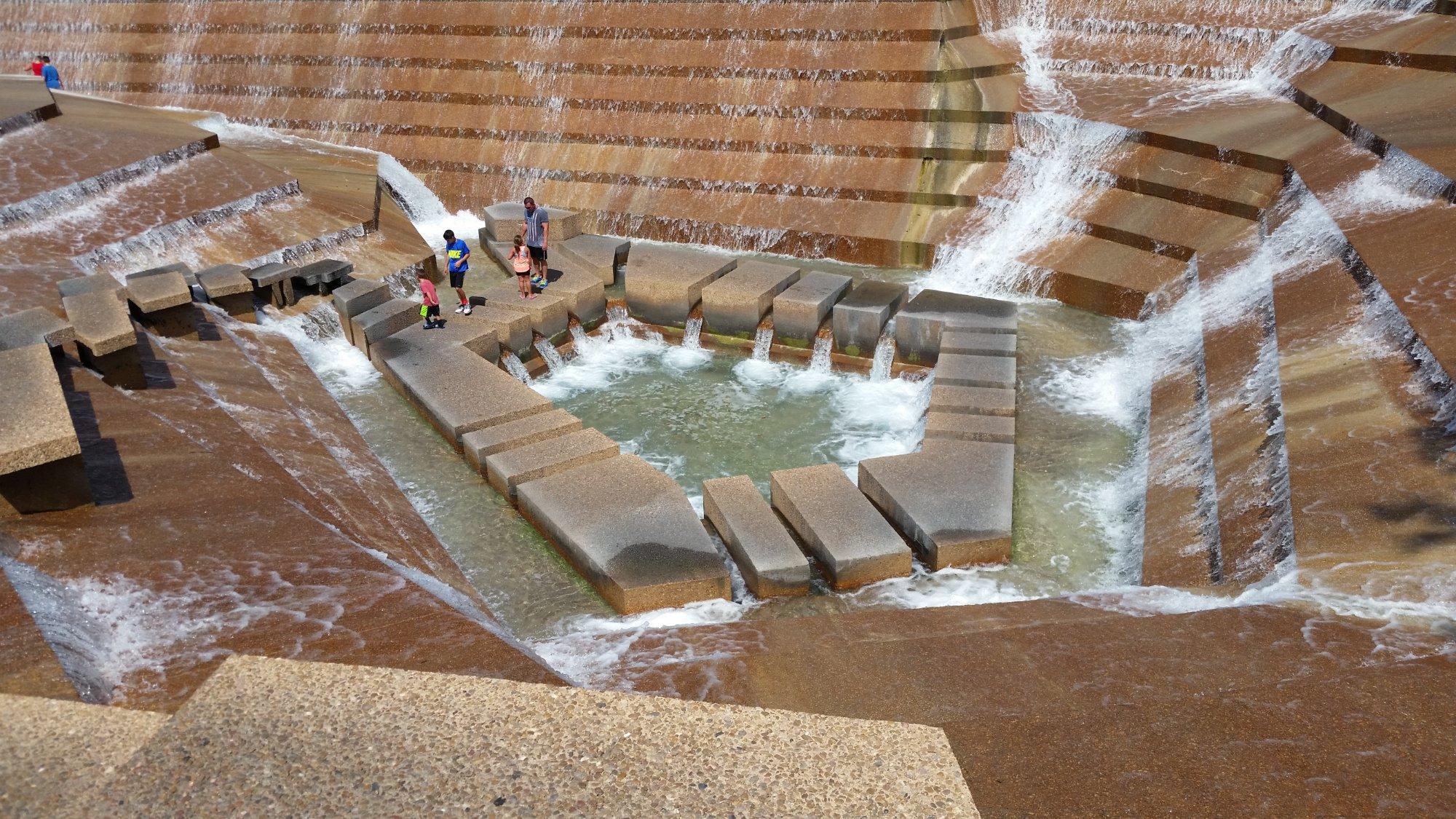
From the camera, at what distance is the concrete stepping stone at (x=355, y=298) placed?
12.9 m

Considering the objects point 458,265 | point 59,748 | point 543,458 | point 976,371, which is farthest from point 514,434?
point 59,748

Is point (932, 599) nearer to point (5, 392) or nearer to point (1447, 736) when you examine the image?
point (1447, 736)

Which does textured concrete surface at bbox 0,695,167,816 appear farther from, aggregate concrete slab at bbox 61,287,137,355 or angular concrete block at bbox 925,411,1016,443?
angular concrete block at bbox 925,411,1016,443

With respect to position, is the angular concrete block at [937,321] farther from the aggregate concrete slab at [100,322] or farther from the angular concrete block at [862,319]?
the aggregate concrete slab at [100,322]

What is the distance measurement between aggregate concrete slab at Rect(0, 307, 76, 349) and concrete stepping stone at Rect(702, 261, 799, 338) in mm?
7241

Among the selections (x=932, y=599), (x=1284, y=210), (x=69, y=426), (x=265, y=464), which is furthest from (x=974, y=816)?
(x=1284, y=210)

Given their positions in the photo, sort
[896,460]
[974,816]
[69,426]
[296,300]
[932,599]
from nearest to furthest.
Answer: [974,816]
[69,426]
[932,599]
[896,460]
[296,300]

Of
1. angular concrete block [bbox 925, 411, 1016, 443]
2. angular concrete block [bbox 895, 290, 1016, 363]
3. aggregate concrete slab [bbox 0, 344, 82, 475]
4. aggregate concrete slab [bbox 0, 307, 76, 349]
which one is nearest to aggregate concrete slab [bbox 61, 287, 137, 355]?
aggregate concrete slab [bbox 0, 307, 76, 349]

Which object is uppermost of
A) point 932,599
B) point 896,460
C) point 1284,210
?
point 1284,210

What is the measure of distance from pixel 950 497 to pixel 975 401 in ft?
6.24

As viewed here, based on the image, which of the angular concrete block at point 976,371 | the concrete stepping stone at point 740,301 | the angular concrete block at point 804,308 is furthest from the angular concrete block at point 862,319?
the angular concrete block at point 976,371

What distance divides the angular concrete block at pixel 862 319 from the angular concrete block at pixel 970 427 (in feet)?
8.36

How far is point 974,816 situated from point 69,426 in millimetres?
5807

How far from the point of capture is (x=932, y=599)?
8.02 m
